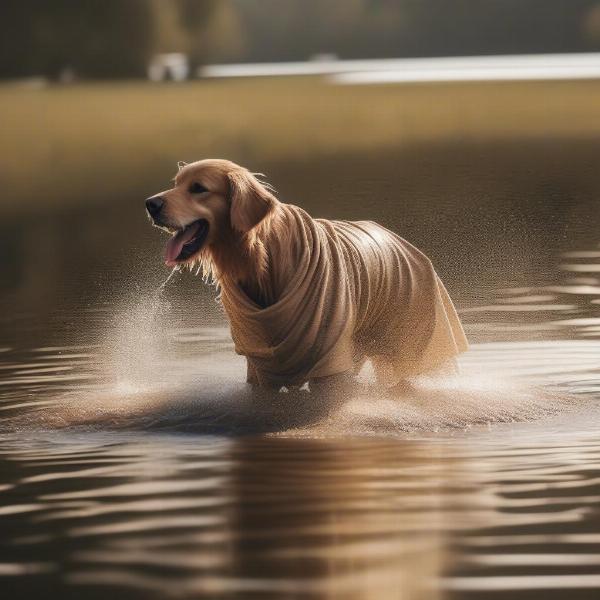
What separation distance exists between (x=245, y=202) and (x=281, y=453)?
1322mm

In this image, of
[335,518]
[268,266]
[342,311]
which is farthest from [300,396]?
[335,518]

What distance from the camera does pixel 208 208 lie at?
964 centimetres

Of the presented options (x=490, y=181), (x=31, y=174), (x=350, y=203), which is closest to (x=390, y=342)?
(x=350, y=203)

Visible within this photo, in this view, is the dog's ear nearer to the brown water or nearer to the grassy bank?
the brown water

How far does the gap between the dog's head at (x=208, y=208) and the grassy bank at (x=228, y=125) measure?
1313 cm

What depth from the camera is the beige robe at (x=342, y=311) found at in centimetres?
972

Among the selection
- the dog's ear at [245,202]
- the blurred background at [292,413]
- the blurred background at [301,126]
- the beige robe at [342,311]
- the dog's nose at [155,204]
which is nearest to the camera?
the blurred background at [292,413]

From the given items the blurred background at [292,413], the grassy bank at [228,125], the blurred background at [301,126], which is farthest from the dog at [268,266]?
the grassy bank at [228,125]

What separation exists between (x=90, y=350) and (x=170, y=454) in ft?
10.0

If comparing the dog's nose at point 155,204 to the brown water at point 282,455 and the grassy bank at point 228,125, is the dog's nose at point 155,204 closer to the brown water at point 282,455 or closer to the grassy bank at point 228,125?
the brown water at point 282,455

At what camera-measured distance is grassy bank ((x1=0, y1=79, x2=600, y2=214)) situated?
28953 mm

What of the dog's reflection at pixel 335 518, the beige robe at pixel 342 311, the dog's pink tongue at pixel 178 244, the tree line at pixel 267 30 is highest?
the tree line at pixel 267 30

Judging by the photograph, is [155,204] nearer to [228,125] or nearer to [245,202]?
[245,202]

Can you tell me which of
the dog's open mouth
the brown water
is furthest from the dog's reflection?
the dog's open mouth
